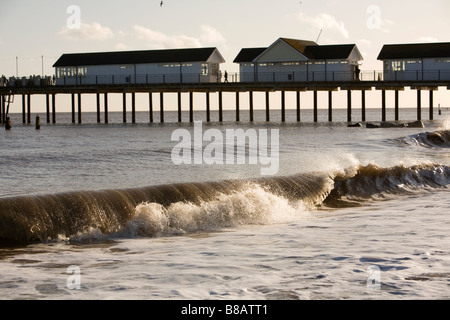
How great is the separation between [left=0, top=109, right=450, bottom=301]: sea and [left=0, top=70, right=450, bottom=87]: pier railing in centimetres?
3383

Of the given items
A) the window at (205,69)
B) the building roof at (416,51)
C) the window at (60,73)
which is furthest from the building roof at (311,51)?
the window at (60,73)

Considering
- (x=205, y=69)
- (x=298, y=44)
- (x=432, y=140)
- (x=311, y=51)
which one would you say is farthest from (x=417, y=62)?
(x=432, y=140)

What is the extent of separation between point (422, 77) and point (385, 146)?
23.5 meters

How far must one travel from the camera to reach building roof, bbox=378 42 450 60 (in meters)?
54.0

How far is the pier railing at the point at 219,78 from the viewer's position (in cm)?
5438

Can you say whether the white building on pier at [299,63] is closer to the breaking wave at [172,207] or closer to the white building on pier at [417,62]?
the white building on pier at [417,62]

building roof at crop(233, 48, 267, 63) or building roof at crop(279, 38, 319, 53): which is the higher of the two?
building roof at crop(279, 38, 319, 53)

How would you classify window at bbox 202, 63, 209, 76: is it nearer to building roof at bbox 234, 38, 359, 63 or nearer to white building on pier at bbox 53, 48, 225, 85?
white building on pier at bbox 53, 48, 225, 85

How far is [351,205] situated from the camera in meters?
16.4

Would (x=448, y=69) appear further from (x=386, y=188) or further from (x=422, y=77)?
(x=386, y=188)
